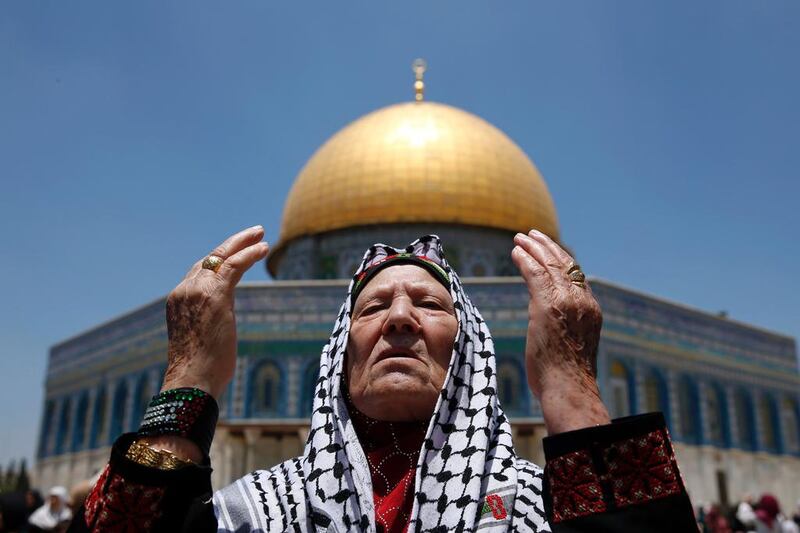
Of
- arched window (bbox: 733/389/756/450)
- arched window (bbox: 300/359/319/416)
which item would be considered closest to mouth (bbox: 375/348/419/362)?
arched window (bbox: 300/359/319/416)

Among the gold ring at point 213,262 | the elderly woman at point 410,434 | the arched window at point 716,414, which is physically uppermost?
the arched window at point 716,414

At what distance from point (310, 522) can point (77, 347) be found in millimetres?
21273

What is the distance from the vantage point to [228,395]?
16359 millimetres

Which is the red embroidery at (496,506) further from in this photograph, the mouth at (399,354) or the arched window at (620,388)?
the arched window at (620,388)

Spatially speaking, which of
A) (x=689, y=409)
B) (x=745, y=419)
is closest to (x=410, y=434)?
(x=689, y=409)

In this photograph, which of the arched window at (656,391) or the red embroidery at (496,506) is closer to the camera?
the red embroidery at (496,506)

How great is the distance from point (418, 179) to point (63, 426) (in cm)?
1116

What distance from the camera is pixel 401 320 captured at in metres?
1.67

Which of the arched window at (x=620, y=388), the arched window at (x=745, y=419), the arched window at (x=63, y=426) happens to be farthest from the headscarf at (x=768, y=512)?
the arched window at (x=63, y=426)

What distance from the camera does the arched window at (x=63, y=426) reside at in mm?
20891

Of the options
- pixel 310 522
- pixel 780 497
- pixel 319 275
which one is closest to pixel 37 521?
pixel 310 522

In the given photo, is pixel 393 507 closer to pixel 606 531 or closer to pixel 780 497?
pixel 606 531

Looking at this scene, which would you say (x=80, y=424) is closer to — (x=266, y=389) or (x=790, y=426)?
(x=266, y=389)

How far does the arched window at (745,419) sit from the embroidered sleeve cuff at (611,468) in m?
19.4
